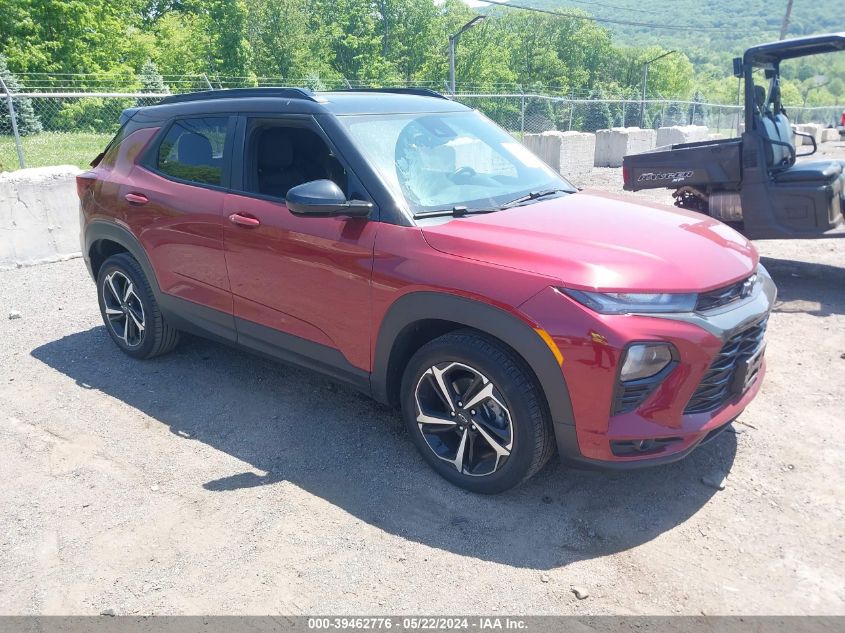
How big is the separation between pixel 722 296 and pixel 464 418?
4.26ft

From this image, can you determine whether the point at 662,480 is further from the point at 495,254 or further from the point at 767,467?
the point at 495,254

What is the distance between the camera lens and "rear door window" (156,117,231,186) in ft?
14.1

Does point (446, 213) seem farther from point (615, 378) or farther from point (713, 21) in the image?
point (713, 21)

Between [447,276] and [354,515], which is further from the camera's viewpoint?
[354,515]

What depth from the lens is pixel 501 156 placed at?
14.2ft

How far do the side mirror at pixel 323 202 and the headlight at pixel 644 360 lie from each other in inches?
57.4

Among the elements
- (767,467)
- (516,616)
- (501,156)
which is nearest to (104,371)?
(501,156)

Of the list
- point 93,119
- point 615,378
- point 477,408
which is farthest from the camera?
point 93,119

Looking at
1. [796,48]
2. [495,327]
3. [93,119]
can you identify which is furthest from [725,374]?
[93,119]

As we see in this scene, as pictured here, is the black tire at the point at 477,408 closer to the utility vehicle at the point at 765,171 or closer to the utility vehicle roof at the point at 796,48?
the utility vehicle at the point at 765,171

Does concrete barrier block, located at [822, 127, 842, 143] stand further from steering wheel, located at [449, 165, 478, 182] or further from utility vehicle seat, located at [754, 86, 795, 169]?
steering wheel, located at [449, 165, 478, 182]

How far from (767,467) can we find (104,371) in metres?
4.40

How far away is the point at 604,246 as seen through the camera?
10.3ft

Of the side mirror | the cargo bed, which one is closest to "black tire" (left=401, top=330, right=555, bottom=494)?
the side mirror
